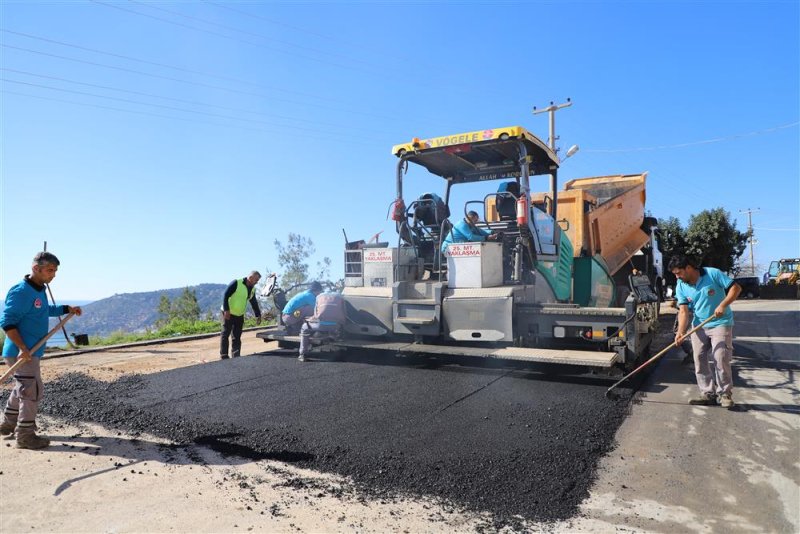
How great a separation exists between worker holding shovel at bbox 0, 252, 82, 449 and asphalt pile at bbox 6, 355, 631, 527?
0.59 m

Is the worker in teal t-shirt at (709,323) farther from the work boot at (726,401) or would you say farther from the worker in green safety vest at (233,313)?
the worker in green safety vest at (233,313)

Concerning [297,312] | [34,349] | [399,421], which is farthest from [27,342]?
[297,312]

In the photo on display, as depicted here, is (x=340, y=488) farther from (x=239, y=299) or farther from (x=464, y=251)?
(x=239, y=299)

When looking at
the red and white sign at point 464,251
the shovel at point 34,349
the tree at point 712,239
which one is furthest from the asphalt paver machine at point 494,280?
the tree at point 712,239

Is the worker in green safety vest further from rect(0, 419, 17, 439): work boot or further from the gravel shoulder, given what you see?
rect(0, 419, 17, 439): work boot

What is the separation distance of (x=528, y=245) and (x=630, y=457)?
3.06 metres

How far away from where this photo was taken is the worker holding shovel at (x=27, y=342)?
139 inches

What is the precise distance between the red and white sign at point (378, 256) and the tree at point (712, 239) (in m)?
22.3

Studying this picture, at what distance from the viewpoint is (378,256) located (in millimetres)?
6676

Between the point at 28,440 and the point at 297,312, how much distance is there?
150 inches

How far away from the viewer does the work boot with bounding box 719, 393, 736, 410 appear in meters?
4.53

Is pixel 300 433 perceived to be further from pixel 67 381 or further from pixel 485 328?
pixel 67 381

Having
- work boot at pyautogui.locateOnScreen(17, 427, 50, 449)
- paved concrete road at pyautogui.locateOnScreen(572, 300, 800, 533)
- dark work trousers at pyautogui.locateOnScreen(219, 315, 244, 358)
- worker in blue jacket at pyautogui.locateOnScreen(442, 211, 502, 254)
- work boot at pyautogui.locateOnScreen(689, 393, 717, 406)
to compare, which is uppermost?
worker in blue jacket at pyautogui.locateOnScreen(442, 211, 502, 254)

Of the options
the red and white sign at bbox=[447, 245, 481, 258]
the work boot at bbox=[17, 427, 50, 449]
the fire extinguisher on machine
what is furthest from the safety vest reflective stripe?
the fire extinguisher on machine
